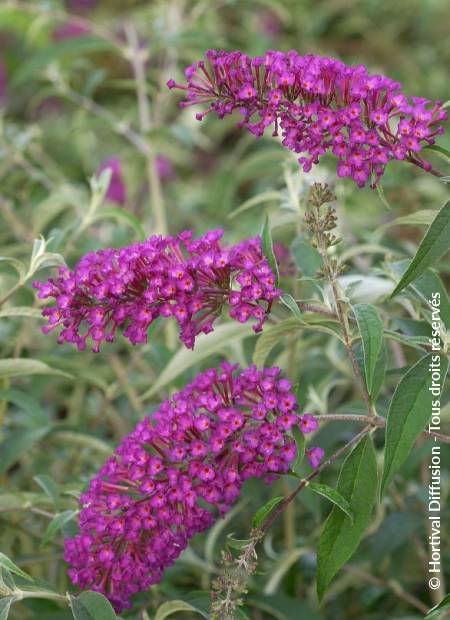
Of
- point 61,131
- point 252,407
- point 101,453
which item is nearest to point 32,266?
point 252,407

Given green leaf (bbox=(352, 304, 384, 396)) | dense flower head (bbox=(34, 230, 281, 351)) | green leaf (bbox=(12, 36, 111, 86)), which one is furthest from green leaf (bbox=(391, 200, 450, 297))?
green leaf (bbox=(12, 36, 111, 86))

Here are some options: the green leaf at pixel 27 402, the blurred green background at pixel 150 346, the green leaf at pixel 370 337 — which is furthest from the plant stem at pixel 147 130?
the green leaf at pixel 370 337

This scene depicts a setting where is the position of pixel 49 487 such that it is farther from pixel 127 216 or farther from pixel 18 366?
pixel 127 216

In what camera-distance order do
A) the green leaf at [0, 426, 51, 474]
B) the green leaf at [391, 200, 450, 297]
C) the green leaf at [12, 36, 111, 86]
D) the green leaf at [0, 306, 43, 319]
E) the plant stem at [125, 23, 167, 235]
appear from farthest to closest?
the green leaf at [12, 36, 111, 86], the plant stem at [125, 23, 167, 235], the green leaf at [0, 426, 51, 474], the green leaf at [0, 306, 43, 319], the green leaf at [391, 200, 450, 297]

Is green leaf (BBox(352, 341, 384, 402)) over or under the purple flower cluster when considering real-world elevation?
over

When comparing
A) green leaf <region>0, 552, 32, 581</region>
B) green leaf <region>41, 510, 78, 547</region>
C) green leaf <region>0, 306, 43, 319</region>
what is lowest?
green leaf <region>0, 552, 32, 581</region>

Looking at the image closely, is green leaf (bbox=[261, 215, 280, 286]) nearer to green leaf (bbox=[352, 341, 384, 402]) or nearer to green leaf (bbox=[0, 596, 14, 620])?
green leaf (bbox=[352, 341, 384, 402])
